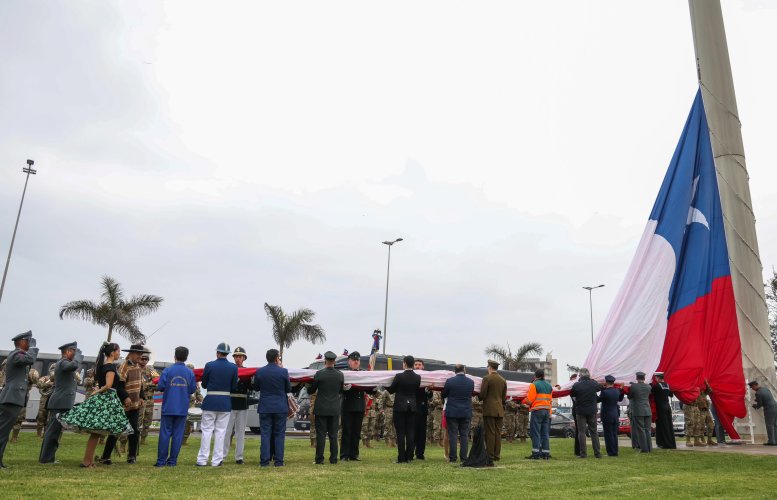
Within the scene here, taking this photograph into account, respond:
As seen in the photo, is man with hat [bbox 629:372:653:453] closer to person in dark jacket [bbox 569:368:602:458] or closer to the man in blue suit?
person in dark jacket [bbox 569:368:602:458]

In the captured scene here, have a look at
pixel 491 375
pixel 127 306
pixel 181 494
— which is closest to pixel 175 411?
pixel 181 494

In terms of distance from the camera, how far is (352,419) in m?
13.0

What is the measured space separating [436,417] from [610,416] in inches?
218

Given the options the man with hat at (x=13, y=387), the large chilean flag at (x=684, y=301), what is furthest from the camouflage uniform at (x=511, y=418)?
the man with hat at (x=13, y=387)

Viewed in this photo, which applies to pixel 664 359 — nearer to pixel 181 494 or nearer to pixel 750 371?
pixel 750 371

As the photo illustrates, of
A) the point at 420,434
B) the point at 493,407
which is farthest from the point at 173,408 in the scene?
the point at 493,407

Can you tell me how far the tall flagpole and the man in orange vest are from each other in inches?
287

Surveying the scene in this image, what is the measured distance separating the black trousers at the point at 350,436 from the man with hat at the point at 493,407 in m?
2.66

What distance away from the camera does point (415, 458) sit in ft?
44.6

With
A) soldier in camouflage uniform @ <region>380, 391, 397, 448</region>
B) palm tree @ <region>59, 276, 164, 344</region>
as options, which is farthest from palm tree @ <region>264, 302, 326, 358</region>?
soldier in camouflage uniform @ <region>380, 391, 397, 448</region>

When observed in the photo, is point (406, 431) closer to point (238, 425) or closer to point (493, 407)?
point (493, 407)

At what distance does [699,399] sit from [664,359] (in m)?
1.45

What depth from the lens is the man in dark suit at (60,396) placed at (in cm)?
1038

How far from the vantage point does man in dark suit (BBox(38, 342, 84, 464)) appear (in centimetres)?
1038
